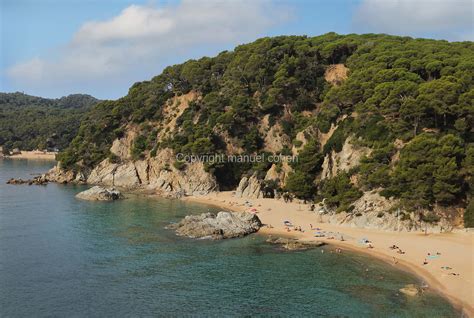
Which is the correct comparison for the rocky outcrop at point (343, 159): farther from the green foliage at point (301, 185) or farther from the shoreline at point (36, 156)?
the shoreline at point (36, 156)

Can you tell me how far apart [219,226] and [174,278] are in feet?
57.9

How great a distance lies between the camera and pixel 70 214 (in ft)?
236

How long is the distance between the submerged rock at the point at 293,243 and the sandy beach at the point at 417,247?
7.56ft

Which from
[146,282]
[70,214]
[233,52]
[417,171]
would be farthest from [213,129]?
[146,282]

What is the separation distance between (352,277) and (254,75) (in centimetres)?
6739

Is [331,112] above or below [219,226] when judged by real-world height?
above

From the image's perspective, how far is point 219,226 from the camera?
197 ft

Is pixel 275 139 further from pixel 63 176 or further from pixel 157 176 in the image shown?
pixel 63 176

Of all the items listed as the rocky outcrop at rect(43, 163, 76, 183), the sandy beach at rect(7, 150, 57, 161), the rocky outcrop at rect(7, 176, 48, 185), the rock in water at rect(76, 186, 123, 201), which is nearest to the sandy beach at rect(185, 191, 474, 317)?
the rock in water at rect(76, 186, 123, 201)

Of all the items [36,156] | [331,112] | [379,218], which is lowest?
[379,218]

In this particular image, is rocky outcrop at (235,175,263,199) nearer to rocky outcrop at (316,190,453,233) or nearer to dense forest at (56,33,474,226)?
dense forest at (56,33,474,226)

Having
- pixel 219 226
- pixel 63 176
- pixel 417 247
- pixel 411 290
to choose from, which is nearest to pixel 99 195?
pixel 63 176

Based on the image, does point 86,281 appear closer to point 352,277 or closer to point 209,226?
point 209,226

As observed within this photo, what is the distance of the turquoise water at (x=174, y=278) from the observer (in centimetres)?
3606
